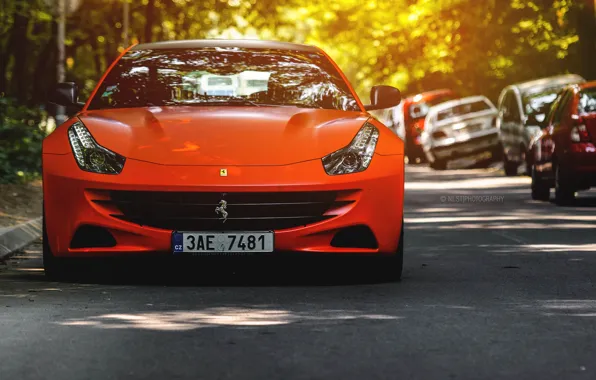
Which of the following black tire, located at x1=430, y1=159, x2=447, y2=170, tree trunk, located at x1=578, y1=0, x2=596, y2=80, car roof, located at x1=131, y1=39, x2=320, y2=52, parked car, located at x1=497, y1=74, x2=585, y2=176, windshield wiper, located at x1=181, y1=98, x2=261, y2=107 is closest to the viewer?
windshield wiper, located at x1=181, y1=98, x2=261, y2=107

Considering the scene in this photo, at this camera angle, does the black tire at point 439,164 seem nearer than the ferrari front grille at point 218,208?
No

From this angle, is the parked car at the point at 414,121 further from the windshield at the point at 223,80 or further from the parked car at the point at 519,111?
the windshield at the point at 223,80

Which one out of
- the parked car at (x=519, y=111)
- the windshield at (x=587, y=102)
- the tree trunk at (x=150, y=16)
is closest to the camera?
the windshield at (x=587, y=102)

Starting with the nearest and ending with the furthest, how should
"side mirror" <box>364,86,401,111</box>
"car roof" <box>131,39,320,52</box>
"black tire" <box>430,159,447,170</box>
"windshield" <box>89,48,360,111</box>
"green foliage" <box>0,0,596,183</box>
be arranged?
1. "windshield" <box>89,48,360,111</box>
2. "car roof" <box>131,39,320,52</box>
3. "side mirror" <box>364,86,401,111</box>
4. "green foliage" <box>0,0,596,183</box>
5. "black tire" <box>430,159,447,170</box>

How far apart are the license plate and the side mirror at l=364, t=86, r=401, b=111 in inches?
89.5

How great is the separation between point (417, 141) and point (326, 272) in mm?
31353

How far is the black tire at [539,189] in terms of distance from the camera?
2016 centimetres

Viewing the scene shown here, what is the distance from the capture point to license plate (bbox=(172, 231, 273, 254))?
909 centimetres

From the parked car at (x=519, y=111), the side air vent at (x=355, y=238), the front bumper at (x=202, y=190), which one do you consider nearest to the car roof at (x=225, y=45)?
the front bumper at (x=202, y=190)

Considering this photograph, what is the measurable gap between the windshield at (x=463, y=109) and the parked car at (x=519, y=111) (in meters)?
5.30

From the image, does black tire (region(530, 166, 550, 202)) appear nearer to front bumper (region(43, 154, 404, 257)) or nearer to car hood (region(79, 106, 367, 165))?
car hood (region(79, 106, 367, 165))

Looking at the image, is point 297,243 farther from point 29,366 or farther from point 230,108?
point 29,366

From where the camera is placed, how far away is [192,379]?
19.7ft

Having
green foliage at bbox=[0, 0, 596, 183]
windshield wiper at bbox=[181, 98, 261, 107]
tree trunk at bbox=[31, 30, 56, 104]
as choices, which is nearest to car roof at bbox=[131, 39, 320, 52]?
windshield wiper at bbox=[181, 98, 261, 107]
